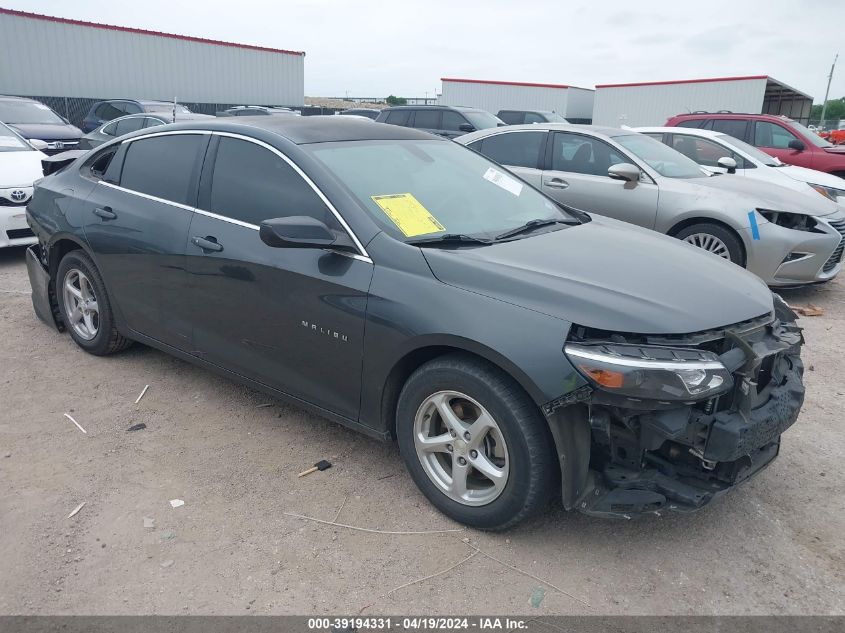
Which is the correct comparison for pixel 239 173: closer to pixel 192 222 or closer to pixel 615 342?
pixel 192 222

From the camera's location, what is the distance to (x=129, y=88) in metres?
23.8

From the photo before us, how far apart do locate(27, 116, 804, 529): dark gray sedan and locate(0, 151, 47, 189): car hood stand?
3529mm

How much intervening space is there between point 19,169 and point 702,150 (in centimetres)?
824

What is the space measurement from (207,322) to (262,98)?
2740 cm

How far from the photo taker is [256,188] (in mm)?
3557

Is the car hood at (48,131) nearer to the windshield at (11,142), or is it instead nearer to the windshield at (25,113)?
the windshield at (25,113)

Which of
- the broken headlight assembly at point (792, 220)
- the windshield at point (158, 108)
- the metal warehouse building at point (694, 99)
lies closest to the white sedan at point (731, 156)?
the broken headlight assembly at point (792, 220)

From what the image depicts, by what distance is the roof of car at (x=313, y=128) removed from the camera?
3623mm

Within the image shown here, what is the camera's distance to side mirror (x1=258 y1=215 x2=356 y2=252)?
9.78 feet

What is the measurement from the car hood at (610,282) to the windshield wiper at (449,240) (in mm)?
68

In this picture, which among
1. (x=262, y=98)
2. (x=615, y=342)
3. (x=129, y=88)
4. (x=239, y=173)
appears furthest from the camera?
(x=262, y=98)

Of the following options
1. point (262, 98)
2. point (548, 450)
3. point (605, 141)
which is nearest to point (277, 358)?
point (548, 450)

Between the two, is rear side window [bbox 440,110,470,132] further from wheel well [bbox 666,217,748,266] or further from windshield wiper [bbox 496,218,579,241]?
windshield wiper [bbox 496,218,579,241]

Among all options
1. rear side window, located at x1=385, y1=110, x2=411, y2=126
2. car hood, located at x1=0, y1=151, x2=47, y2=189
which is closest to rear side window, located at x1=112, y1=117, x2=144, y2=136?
rear side window, located at x1=385, y1=110, x2=411, y2=126
